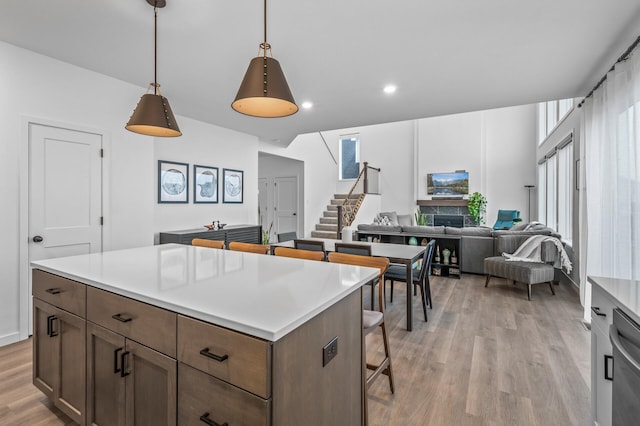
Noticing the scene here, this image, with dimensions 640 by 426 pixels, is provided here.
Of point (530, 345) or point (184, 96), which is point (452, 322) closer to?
point (530, 345)

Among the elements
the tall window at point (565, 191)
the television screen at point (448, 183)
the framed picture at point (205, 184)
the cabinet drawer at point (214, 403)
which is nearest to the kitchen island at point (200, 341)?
the cabinet drawer at point (214, 403)

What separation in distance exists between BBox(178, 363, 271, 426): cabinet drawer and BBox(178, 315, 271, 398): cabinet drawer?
3cm

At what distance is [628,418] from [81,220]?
14.1 feet

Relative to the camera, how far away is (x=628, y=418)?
3.55 ft

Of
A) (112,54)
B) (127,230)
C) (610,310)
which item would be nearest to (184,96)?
(112,54)

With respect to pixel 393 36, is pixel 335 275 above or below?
below

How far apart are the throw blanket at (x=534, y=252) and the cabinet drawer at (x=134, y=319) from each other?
4723mm

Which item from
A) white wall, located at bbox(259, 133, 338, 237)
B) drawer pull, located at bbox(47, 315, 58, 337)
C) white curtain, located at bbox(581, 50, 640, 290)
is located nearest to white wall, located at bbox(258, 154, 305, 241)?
white wall, located at bbox(259, 133, 338, 237)

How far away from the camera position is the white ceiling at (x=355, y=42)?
7.29 ft

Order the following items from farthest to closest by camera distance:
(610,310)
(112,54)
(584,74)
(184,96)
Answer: (184,96) → (584,74) → (112,54) → (610,310)

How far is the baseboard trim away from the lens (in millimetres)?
2762

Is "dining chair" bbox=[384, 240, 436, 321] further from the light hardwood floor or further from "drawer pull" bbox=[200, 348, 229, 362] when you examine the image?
"drawer pull" bbox=[200, 348, 229, 362]

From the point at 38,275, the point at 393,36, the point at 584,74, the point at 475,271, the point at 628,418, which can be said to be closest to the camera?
the point at 628,418

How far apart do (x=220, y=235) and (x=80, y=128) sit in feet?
7.45
